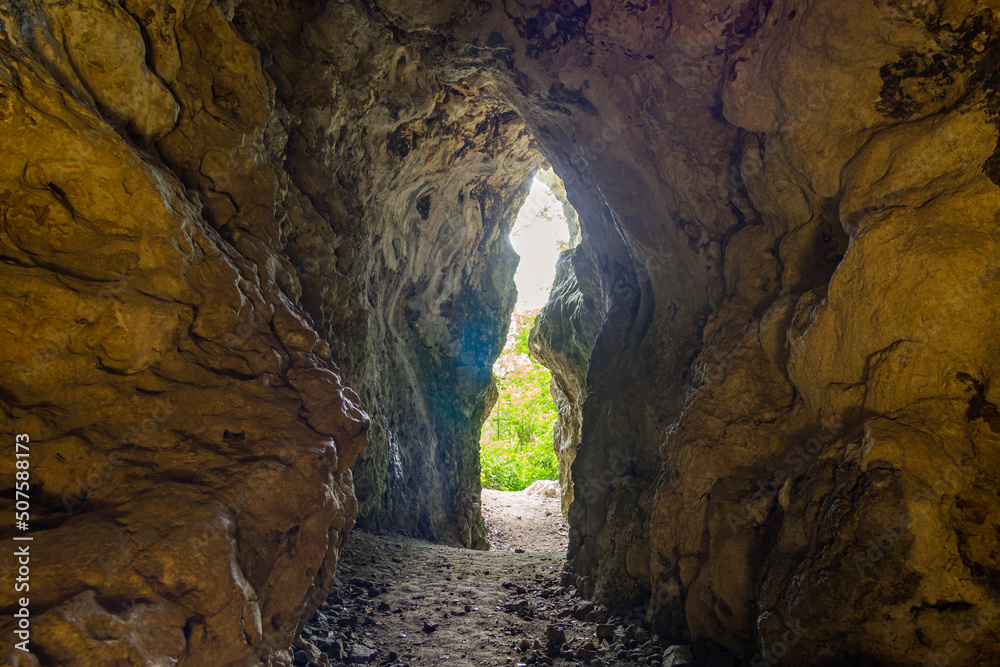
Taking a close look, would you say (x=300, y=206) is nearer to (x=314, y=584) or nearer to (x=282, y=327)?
(x=282, y=327)

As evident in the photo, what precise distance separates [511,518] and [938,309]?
43.8ft

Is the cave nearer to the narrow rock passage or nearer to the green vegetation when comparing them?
the narrow rock passage

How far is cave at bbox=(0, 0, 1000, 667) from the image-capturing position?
8.63 ft

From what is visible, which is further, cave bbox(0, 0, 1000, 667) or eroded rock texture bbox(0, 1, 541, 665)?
cave bbox(0, 0, 1000, 667)

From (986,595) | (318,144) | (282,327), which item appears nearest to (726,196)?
(986,595)

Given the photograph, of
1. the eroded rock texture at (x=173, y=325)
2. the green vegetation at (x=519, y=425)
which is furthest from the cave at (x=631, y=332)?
the green vegetation at (x=519, y=425)

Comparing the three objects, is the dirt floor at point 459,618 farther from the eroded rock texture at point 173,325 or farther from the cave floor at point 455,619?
the eroded rock texture at point 173,325

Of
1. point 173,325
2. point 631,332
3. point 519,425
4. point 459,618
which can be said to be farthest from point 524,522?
point 173,325

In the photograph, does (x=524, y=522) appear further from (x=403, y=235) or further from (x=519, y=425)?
(x=403, y=235)

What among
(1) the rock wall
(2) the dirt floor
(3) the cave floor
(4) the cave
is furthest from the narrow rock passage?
(4) the cave

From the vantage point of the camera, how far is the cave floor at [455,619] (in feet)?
13.4

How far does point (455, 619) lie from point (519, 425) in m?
17.2

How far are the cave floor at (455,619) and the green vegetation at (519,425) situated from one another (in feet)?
45.9

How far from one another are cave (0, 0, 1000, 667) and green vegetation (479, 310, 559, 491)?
15.0 metres
